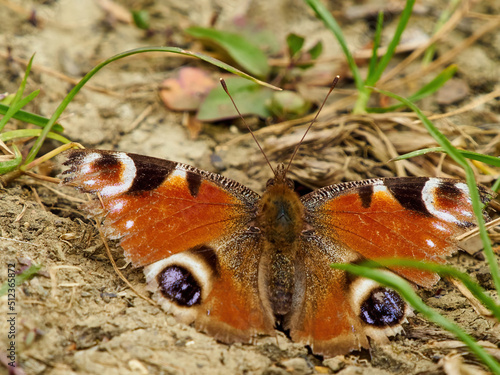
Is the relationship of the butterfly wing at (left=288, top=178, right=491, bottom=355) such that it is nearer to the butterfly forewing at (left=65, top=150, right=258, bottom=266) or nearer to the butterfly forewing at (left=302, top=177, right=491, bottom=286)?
the butterfly forewing at (left=302, top=177, right=491, bottom=286)

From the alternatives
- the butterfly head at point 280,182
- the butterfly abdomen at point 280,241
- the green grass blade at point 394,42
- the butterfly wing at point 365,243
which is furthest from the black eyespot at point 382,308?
the green grass blade at point 394,42

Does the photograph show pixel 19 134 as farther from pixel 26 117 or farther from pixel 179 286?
pixel 179 286

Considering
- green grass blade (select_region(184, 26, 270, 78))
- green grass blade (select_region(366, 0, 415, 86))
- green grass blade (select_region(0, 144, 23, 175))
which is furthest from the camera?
green grass blade (select_region(184, 26, 270, 78))

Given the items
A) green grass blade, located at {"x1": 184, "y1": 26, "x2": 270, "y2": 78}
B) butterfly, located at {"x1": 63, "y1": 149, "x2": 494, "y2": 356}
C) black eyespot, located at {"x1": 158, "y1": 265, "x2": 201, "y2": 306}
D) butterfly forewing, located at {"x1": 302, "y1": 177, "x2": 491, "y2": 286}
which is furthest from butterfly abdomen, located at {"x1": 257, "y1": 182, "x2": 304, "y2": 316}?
green grass blade, located at {"x1": 184, "y1": 26, "x2": 270, "y2": 78}

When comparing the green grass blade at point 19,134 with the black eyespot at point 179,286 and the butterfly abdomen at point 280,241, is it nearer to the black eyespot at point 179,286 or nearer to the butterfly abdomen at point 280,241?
the black eyespot at point 179,286

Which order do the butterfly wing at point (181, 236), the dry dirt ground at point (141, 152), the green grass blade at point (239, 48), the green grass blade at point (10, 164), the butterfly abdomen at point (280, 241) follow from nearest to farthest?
1. the dry dirt ground at point (141, 152)
2. the butterfly wing at point (181, 236)
3. the butterfly abdomen at point (280, 241)
4. the green grass blade at point (10, 164)
5. the green grass blade at point (239, 48)

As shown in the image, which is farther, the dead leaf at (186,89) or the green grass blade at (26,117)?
the dead leaf at (186,89)

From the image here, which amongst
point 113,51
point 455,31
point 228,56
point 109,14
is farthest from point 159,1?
point 455,31
